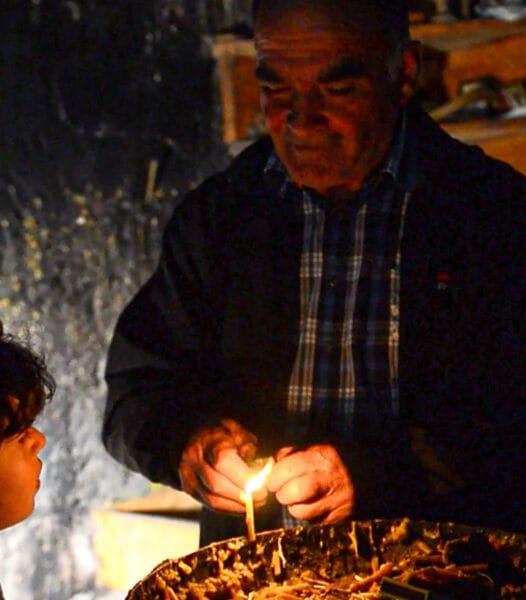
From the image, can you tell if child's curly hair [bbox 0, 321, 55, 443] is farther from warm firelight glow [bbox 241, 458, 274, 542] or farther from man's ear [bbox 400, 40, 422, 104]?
man's ear [bbox 400, 40, 422, 104]

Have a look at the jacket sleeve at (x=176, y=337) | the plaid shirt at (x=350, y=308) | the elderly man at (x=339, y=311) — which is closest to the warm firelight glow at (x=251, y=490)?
the elderly man at (x=339, y=311)

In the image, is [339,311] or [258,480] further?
[339,311]

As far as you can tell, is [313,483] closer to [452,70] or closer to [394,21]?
[394,21]

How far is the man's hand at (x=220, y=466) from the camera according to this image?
238cm

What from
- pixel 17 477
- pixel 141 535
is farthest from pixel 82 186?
pixel 17 477

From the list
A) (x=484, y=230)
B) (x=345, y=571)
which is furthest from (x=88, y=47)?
(x=345, y=571)

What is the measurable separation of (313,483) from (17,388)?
0.64 meters

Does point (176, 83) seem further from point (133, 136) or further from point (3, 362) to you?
point (3, 362)

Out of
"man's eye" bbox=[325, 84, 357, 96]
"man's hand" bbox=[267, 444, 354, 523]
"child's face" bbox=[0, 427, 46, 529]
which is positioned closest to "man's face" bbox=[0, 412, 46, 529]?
"child's face" bbox=[0, 427, 46, 529]

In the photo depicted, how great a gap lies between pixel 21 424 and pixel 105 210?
239 cm

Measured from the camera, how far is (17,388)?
2.26 meters

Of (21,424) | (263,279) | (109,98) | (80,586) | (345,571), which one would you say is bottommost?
(80,586)

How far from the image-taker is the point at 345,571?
2.05m

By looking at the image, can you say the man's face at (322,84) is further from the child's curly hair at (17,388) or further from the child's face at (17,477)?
the child's face at (17,477)
